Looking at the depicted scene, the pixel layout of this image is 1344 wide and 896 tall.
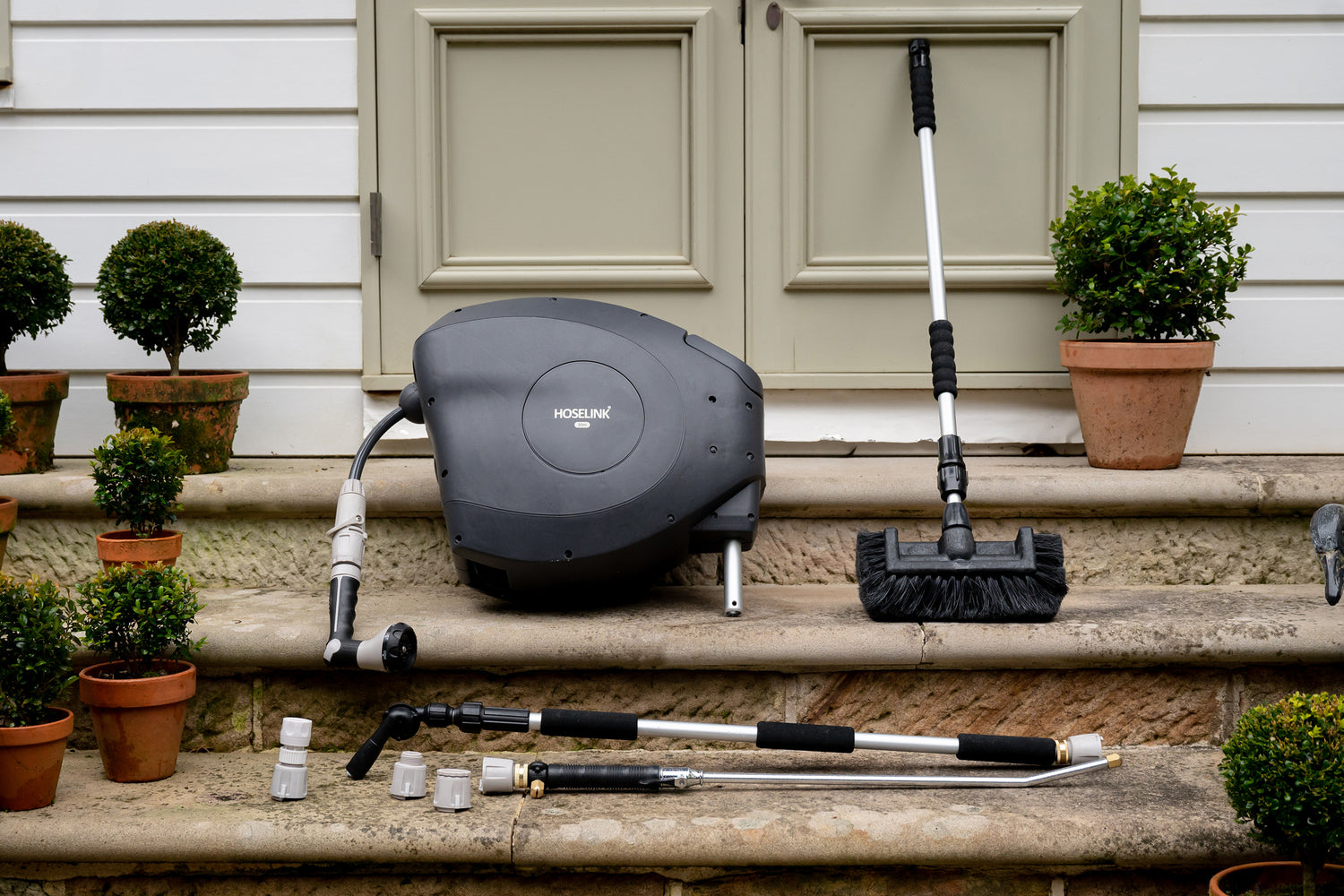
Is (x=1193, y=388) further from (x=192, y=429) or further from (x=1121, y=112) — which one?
(x=192, y=429)

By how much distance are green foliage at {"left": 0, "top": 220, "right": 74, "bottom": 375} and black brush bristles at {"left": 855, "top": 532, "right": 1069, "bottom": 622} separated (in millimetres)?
1748

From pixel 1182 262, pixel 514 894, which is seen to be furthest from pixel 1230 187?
pixel 514 894

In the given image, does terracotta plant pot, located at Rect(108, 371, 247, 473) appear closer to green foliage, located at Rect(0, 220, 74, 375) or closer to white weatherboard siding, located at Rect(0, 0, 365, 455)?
green foliage, located at Rect(0, 220, 74, 375)

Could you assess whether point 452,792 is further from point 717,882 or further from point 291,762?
point 717,882

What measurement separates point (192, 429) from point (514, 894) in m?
1.27

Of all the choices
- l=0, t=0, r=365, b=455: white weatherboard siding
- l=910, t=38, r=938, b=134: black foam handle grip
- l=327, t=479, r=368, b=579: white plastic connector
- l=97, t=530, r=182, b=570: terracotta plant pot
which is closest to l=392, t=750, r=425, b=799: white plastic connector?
l=327, t=479, r=368, b=579: white plastic connector

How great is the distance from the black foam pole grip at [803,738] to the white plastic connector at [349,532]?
703mm

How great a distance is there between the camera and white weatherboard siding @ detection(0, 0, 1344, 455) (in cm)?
262

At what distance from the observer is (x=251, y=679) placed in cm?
186

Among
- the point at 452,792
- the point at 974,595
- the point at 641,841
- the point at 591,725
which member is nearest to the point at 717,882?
the point at 641,841

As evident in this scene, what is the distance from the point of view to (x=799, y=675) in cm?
184

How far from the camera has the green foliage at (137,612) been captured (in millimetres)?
1641

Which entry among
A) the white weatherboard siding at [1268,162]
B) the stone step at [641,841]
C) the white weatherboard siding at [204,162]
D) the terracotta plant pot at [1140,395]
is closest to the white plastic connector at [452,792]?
the stone step at [641,841]

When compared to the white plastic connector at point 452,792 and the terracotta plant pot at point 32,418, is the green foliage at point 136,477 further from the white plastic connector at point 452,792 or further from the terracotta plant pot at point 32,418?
the white plastic connector at point 452,792
